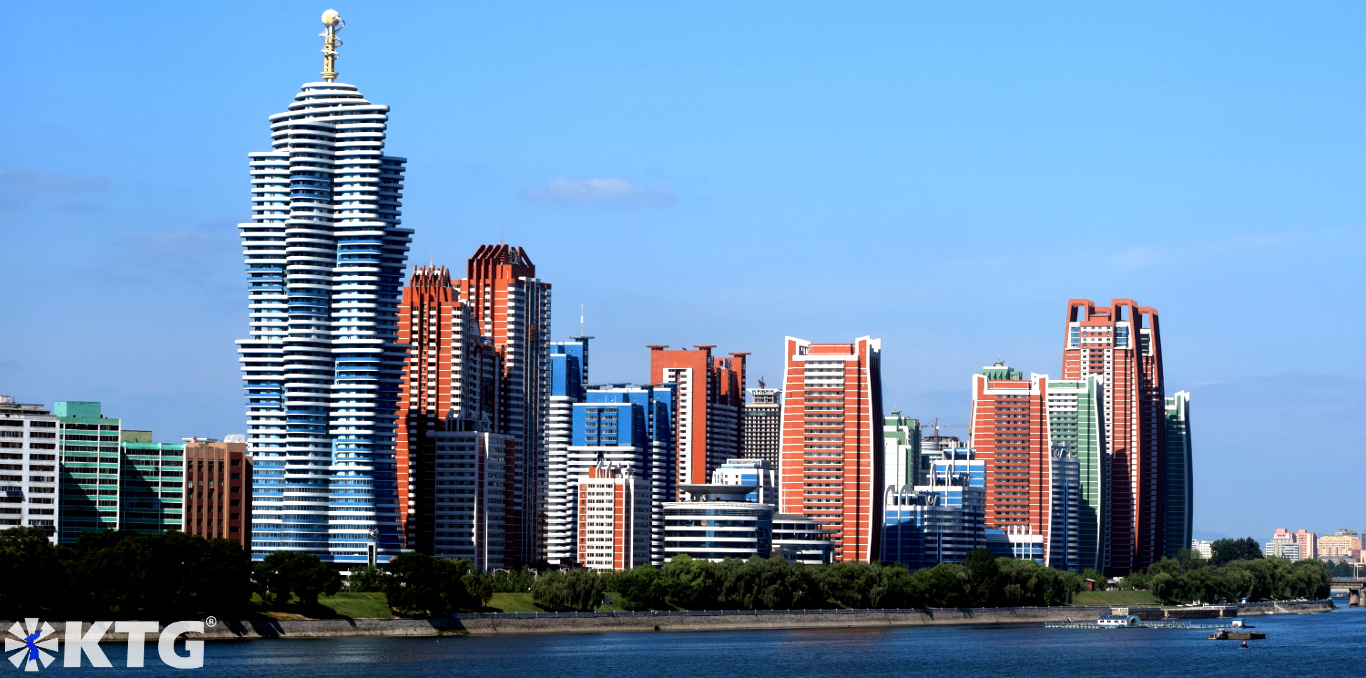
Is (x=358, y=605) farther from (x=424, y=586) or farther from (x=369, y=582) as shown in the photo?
(x=369, y=582)

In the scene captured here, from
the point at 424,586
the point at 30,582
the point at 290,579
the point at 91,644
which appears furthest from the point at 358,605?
the point at 30,582

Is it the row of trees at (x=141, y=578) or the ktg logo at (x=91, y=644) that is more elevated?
the row of trees at (x=141, y=578)

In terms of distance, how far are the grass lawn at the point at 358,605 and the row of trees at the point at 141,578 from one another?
3.45m

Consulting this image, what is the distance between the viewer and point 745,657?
157 meters

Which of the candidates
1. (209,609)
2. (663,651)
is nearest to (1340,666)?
(663,651)

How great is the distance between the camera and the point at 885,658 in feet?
526

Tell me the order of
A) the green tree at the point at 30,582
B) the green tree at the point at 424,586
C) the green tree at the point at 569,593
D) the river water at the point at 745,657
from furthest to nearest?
the green tree at the point at 569,593, the green tree at the point at 424,586, the green tree at the point at 30,582, the river water at the point at 745,657

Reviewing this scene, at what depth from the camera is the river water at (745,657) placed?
5468 inches

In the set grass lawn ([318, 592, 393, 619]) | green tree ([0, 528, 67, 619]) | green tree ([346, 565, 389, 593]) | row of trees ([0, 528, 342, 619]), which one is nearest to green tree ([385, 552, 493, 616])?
grass lawn ([318, 592, 393, 619])

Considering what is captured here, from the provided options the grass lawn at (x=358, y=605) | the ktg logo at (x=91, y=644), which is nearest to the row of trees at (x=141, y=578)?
the ktg logo at (x=91, y=644)

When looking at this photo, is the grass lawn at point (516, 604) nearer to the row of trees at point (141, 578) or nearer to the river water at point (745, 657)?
the river water at point (745, 657)

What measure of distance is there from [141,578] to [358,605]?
86.0ft

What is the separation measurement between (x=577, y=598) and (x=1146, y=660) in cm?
5725

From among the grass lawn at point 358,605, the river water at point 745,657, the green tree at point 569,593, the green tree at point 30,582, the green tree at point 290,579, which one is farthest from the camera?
the green tree at point 569,593
